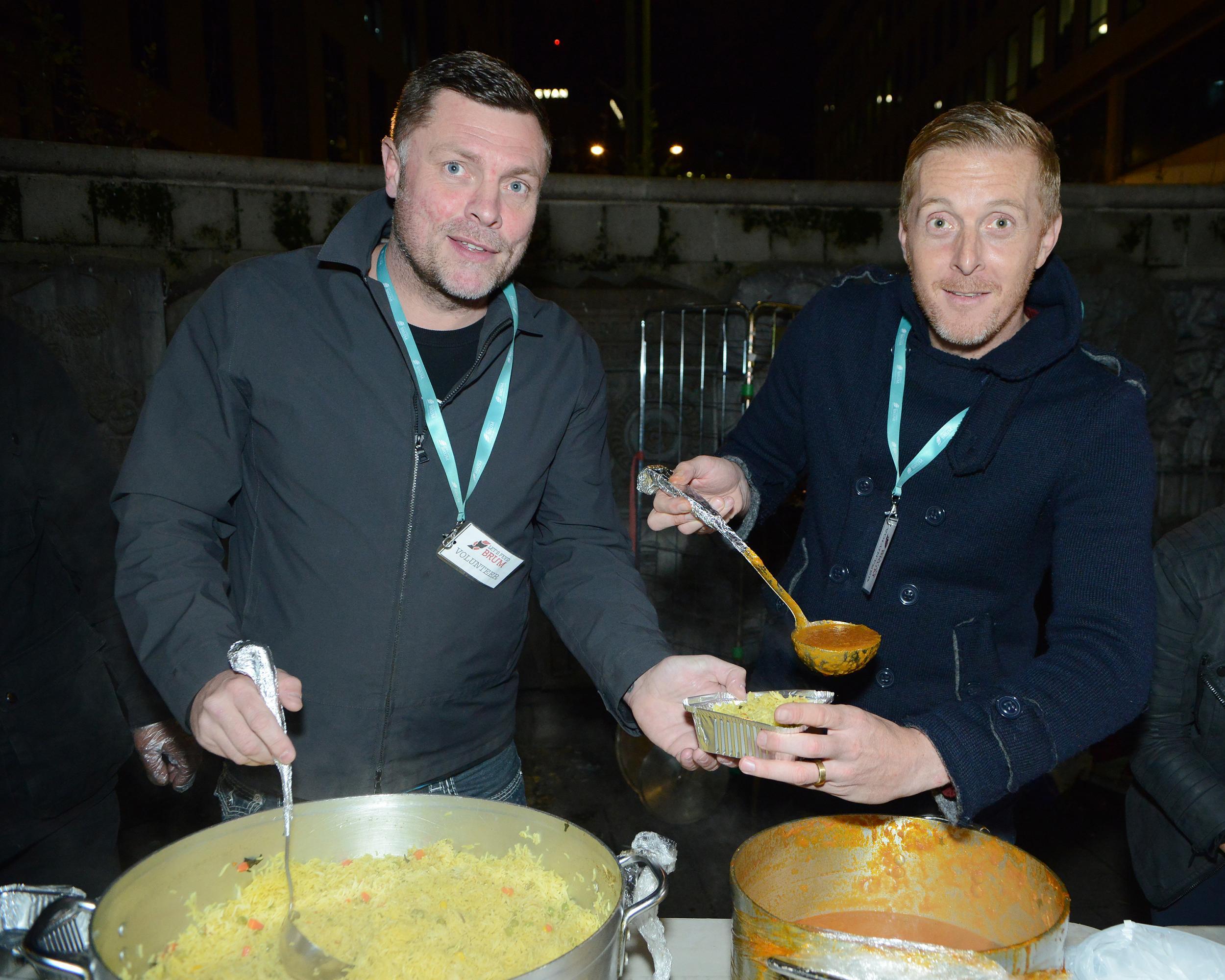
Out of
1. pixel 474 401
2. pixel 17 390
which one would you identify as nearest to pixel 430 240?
pixel 474 401

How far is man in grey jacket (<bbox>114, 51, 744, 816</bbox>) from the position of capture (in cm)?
174

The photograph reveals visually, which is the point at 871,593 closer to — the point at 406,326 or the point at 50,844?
the point at 406,326

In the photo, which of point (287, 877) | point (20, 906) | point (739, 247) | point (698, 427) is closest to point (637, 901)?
point (287, 877)

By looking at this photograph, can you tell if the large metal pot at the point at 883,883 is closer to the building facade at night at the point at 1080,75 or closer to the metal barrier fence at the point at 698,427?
the metal barrier fence at the point at 698,427

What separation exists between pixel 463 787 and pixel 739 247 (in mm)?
3954

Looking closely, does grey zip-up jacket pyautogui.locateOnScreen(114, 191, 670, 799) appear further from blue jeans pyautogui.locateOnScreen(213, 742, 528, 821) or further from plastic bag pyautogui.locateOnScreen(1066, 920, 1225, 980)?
plastic bag pyautogui.locateOnScreen(1066, 920, 1225, 980)

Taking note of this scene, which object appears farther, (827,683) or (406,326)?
(827,683)

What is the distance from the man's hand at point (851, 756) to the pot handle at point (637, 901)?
0.18 metres

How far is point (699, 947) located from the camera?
1422 mm

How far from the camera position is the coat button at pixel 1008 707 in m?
1.39

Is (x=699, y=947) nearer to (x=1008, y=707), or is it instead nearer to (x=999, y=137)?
(x=1008, y=707)

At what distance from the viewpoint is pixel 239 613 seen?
1.84 m

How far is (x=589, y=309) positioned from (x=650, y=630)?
3.45 meters

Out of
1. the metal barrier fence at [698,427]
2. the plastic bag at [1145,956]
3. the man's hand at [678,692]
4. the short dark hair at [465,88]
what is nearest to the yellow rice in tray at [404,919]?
the man's hand at [678,692]
